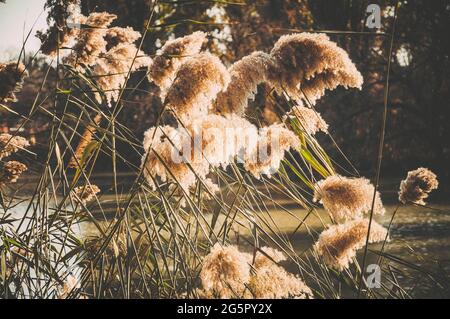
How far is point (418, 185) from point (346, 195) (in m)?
0.34

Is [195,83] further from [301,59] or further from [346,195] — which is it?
[346,195]

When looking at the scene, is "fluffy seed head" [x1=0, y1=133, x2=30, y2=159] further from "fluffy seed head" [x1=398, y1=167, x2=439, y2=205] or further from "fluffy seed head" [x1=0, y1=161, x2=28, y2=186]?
"fluffy seed head" [x1=398, y1=167, x2=439, y2=205]

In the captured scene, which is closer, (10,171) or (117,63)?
(117,63)

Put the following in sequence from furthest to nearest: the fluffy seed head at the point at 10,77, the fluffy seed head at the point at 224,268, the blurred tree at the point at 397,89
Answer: the blurred tree at the point at 397,89 → the fluffy seed head at the point at 10,77 → the fluffy seed head at the point at 224,268

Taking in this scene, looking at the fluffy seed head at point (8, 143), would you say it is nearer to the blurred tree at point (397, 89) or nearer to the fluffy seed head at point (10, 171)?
the fluffy seed head at point (10, 171)

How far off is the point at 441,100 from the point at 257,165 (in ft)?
26.9

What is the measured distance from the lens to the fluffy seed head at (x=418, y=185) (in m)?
1.62

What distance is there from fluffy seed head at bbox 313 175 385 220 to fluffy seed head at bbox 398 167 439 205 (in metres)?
0.24

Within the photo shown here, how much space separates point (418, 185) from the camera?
1.63m

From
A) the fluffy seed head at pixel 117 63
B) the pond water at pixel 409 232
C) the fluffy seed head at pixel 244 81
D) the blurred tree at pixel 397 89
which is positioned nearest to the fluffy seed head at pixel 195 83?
the fluffy seed head at pixel 244 81

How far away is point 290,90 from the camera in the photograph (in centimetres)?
139

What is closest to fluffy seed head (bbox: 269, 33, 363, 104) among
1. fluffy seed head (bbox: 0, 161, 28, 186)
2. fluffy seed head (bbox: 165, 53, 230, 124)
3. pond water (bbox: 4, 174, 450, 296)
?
fluffy seed head (bbox: 165, 53, 230, 124)

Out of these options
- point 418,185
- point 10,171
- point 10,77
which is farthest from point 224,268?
point 10,171

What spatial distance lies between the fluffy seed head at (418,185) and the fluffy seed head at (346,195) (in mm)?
245
